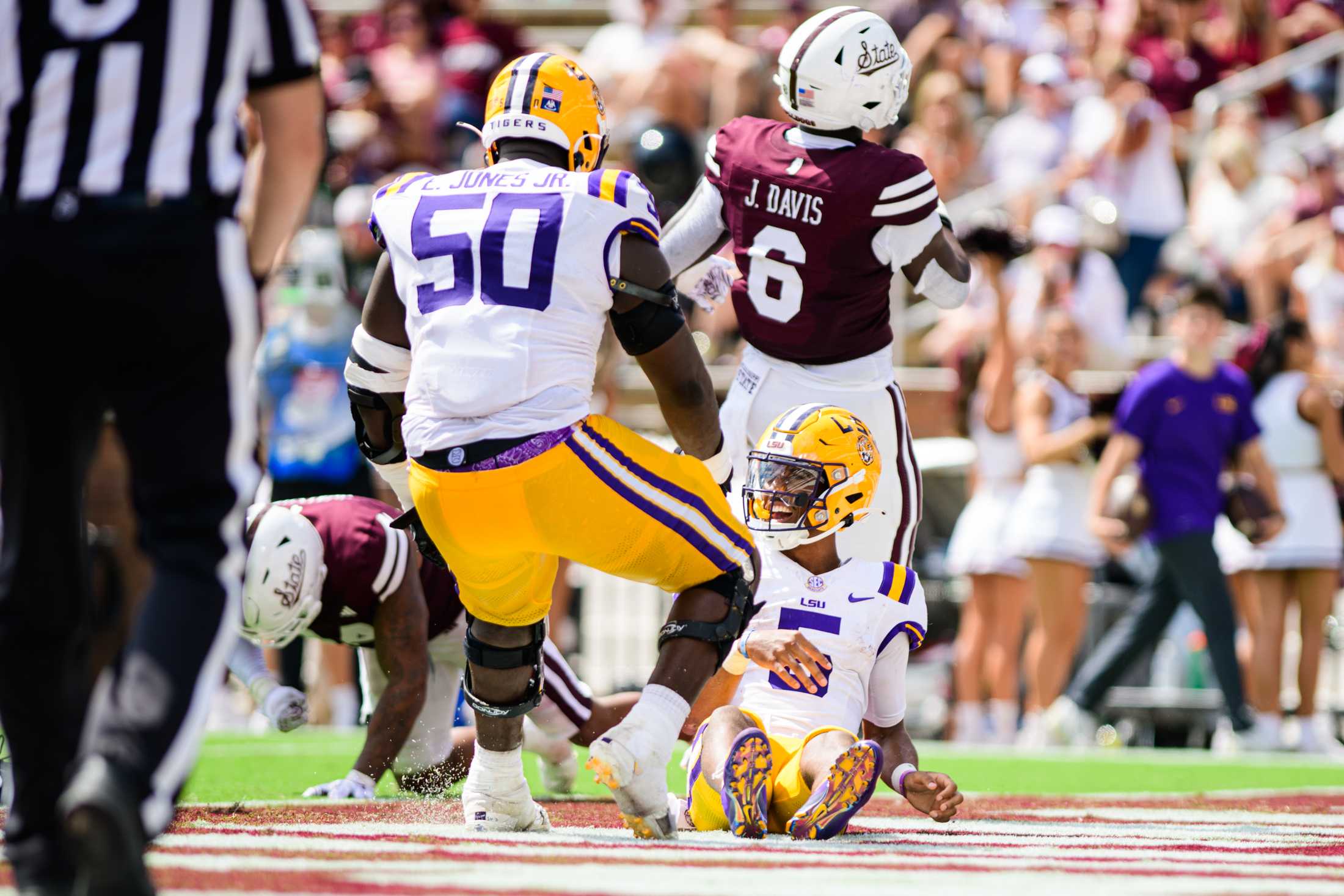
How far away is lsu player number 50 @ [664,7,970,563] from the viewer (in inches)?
235

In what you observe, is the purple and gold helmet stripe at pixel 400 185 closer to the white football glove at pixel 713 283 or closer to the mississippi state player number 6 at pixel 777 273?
the white football glove at pixel 713 283

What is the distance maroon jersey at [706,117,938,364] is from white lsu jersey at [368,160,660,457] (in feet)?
4.74

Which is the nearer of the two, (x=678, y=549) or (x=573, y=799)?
(x=678, y=549)

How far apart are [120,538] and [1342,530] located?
6908 mm

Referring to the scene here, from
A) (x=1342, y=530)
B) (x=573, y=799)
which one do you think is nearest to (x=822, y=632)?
(x=573, y=799)

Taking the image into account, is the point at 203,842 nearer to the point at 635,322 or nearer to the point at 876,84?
the point at 635,322

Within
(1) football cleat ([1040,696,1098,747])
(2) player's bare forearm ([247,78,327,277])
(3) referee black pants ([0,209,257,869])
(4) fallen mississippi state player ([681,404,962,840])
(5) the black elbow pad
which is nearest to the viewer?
(3) referee black pants ([0,209,257,869])

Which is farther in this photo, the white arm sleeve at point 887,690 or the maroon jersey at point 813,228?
the maroon jersey at point 813,228

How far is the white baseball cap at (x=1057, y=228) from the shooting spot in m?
12.2

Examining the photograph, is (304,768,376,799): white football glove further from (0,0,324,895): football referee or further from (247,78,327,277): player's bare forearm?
(247,78,327,277): player's bare forearm

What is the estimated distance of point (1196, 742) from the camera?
37.2 ft

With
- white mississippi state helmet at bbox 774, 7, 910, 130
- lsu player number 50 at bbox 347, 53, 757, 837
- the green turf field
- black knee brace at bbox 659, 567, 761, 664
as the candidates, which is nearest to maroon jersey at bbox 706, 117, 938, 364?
white mississippi state helmet at bbox 774, 7, 910, 130

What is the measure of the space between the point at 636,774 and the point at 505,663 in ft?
1.71

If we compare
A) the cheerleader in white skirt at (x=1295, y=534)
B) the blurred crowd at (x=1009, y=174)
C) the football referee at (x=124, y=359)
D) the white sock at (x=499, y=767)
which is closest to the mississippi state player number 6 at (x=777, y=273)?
the white sock at (x=499, y=767)
